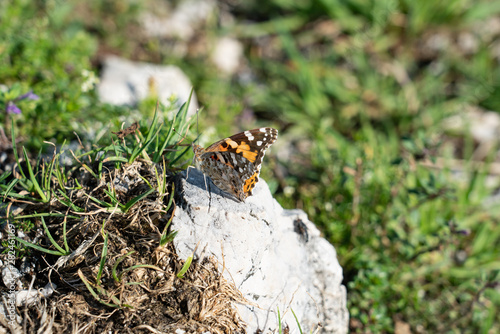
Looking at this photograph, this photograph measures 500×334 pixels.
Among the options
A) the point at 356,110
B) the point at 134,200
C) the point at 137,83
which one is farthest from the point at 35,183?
the point at 356,110

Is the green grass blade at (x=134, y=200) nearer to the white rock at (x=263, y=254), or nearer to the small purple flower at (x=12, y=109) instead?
the white rock at (x=263, y=254)

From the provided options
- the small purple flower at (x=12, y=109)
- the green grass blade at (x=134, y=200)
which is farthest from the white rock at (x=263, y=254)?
the small purple flower at (x=12, y=109)

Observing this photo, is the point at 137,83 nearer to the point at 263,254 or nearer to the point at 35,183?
the point at 35,183

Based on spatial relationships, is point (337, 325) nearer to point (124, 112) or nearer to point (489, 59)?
point (124, 112)

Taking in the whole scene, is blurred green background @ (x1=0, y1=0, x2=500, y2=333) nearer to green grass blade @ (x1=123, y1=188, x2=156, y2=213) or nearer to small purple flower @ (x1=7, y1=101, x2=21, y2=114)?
small purple flower @ (x1=7, y1=101, x2=21, y2=114)

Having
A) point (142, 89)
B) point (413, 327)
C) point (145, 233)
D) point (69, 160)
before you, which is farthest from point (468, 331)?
point (142, 89)

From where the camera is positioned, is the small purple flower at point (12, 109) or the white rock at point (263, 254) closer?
the white rock at point (263, 254)

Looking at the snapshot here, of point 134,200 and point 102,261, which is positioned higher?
point 134,200
